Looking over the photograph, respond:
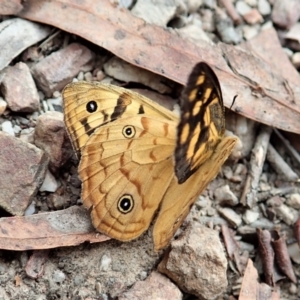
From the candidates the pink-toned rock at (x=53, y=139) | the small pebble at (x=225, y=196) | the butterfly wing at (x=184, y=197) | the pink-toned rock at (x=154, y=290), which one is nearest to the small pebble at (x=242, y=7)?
the small pebble at (x=225, y=196)

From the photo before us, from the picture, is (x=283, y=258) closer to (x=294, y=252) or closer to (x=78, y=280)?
(x=294, y=252)

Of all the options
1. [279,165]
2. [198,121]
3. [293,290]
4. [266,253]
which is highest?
[198,121]

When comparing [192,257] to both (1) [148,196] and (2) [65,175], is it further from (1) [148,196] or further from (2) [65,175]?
(2) [65,175]

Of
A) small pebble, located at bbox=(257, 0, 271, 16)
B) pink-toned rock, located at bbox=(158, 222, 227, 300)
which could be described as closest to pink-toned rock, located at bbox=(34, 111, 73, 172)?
pink-toned rock, located at bbox=(158, 222, 227, 300)

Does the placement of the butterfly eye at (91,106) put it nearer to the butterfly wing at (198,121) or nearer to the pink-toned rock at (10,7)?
the butterfly wing at (198,121)

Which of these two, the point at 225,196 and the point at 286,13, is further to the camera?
the point at 286,13

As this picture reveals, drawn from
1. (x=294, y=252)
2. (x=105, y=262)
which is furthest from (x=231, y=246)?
(x=105, y=262)


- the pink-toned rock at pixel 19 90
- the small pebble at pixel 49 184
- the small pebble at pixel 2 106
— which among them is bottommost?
the small pebble at pixel 49 184
